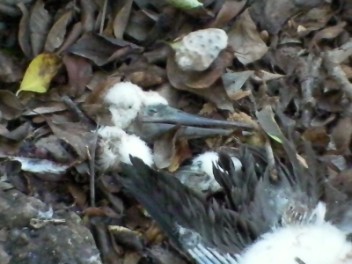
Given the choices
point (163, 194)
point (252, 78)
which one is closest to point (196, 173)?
point (163, 194)

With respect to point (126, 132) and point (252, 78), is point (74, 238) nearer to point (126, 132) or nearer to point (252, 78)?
point (126, 132)

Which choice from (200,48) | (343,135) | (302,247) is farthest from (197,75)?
(302,247)

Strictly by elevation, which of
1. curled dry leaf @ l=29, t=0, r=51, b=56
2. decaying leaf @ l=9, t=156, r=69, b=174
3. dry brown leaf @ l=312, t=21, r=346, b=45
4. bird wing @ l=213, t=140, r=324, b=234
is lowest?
decaying leaf @ l=9, t=156, r=69, b=174

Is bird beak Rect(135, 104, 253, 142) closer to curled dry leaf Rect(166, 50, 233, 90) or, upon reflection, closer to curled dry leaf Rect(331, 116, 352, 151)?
curled dry leaf Rect(166, 50, 233, 90)

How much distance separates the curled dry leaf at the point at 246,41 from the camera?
2641 millimetres

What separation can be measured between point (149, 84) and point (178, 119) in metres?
0.16

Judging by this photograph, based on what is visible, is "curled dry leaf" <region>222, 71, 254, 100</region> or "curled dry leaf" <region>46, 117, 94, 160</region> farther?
"curled dry leaf" <region>222, 71, 254, 100</region>

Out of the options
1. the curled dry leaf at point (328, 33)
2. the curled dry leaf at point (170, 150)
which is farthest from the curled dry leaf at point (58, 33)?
the curled dry leaf at point (328, 33)

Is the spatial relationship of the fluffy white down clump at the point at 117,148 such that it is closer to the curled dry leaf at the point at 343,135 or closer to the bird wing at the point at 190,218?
the bird wing at the point at 190,218

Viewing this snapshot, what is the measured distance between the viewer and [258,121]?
247 cm

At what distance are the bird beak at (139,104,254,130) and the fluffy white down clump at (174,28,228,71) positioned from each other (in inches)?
5.4

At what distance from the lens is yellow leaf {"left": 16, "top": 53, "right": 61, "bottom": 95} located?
2486 mm

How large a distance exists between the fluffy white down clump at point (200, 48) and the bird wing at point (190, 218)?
369mm

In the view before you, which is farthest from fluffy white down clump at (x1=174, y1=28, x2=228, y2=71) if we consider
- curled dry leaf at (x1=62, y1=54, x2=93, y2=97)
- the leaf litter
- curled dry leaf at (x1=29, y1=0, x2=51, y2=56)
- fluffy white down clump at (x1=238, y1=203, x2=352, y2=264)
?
fluffy white down clump at (x1=238, y1=203, x2=352, y2=264)
